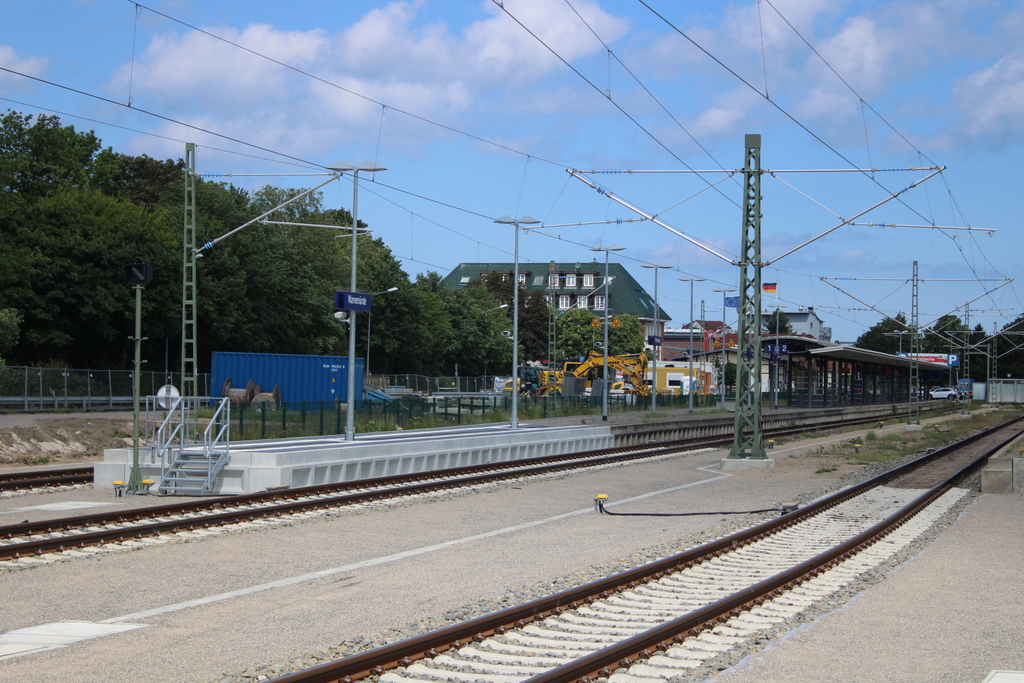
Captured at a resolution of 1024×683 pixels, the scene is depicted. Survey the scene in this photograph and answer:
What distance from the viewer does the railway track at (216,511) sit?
47.4ft

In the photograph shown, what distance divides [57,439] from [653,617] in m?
29.2

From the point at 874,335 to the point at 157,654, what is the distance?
164 m

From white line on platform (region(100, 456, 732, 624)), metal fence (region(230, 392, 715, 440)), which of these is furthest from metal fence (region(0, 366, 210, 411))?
white line on platform (region(100, 456, 732, 624))

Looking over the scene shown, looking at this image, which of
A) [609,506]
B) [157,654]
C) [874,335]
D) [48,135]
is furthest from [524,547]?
[874,335]

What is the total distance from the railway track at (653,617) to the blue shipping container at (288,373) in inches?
1414

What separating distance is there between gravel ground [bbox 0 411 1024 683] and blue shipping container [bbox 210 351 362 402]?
102 ft

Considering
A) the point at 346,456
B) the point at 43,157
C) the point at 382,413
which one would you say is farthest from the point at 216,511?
the point at 43,157

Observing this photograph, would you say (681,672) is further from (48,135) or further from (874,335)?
(874,335)

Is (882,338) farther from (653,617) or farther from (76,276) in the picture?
(653,617)

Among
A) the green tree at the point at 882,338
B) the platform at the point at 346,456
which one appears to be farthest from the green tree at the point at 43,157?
the green tree at the point at 882,338

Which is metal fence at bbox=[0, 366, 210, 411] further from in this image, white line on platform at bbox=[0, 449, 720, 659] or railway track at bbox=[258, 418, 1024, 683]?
railway track at bbox=[258, 418, 1024, 683]

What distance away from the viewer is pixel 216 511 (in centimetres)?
1831

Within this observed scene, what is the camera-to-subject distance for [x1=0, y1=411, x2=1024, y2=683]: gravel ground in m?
8.47

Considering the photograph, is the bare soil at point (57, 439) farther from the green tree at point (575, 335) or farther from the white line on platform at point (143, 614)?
the green tree at point (575, 335)
